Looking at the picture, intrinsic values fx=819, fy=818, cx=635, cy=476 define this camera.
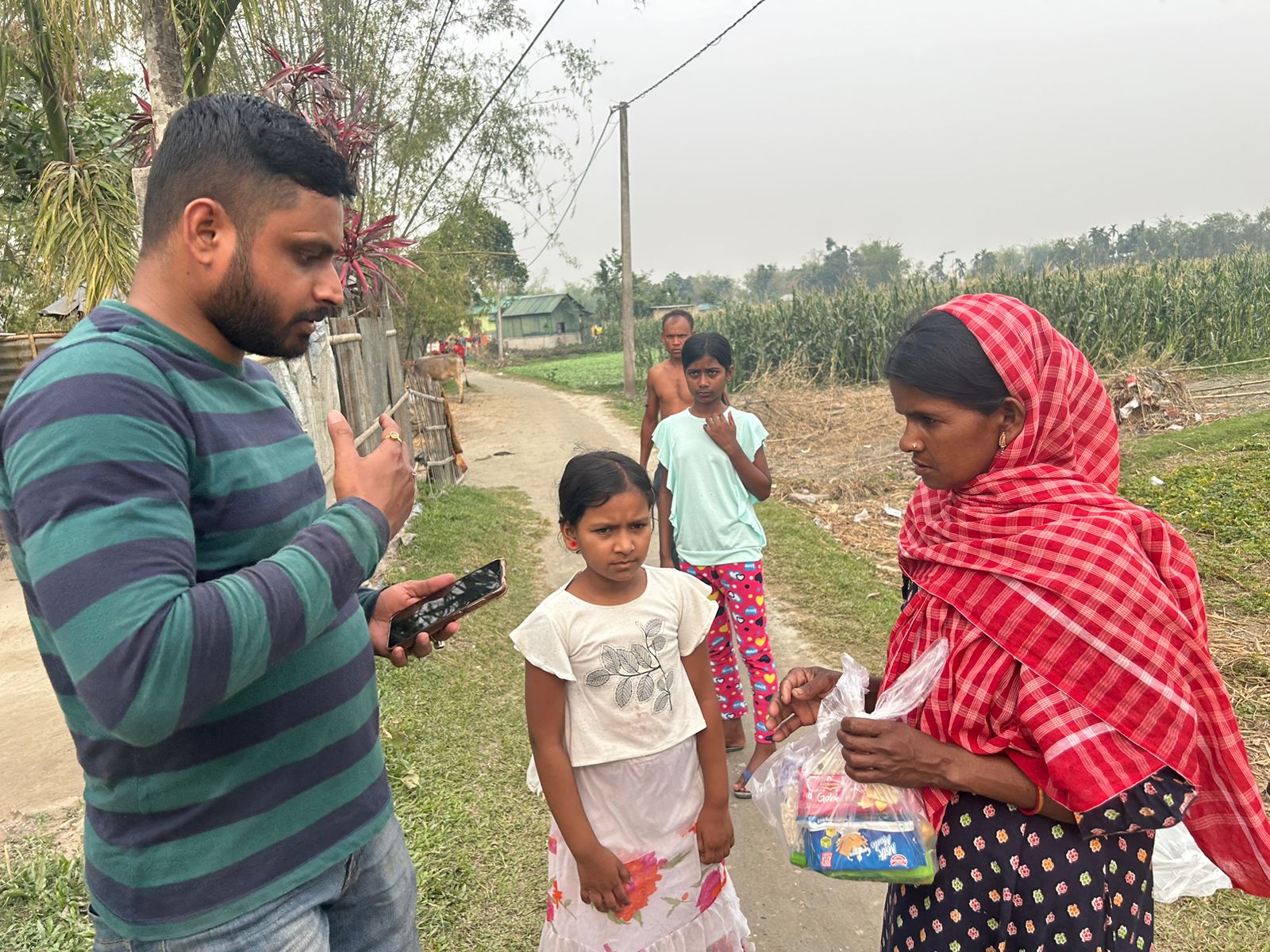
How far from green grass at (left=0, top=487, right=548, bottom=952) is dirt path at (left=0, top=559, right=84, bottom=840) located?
34 cm

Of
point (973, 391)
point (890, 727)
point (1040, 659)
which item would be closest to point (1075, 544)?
point (1040, 659)

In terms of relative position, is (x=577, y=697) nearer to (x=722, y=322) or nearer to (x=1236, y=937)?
(x=1236, y=937)

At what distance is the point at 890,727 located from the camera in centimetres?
158

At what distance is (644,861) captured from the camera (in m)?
2.05

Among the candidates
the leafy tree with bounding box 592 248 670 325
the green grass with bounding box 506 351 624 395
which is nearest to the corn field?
the green grass with bounding box 506 351 624 395

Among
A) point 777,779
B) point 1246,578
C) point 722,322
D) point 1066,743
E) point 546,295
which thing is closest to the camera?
point 1066,743

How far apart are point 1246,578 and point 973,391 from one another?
16.3ft

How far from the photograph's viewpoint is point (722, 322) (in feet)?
74.5

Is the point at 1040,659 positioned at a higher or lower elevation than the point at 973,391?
lower

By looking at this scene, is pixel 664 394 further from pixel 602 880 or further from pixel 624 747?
pixel 602 880

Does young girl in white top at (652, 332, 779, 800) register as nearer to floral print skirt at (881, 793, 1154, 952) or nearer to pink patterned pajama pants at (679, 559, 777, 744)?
pink patterned pajama pants at (679, 559, 777, 744)

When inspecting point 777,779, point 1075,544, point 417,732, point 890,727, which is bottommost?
point 417,732

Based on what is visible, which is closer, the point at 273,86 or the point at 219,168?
the point at 219,168

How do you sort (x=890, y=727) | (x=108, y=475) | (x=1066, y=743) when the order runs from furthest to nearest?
(x=890, y=727) → (x=1066, y=743) → (x=108, y=475)
